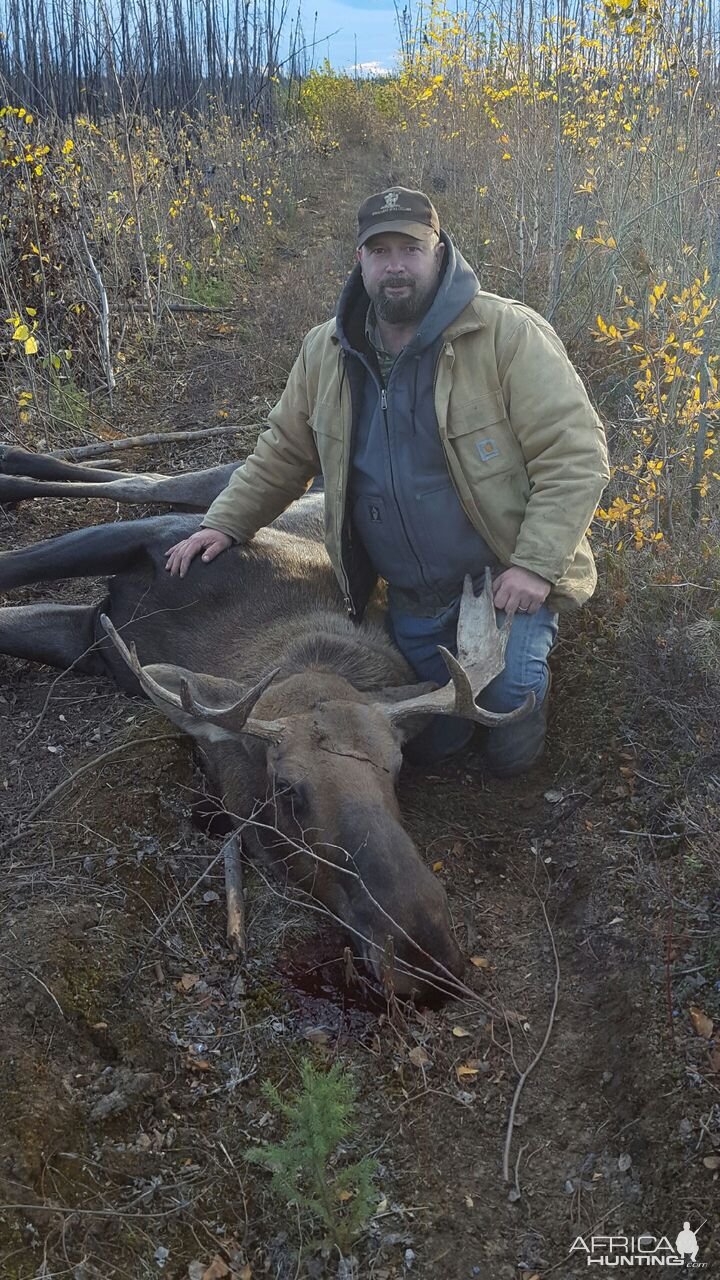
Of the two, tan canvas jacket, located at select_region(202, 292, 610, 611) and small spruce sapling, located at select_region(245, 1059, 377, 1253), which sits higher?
tan canvas jacket, located at select_region(202, 292, 610, 611)

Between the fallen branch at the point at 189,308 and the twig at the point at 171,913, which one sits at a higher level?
the fallen branch at the point at 189,308

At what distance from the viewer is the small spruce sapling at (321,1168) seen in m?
2.57

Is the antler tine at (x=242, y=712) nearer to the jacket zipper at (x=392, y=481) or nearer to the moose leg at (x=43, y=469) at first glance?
the jacket zipper at (x=392, y=481)

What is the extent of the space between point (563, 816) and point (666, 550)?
4.50ft

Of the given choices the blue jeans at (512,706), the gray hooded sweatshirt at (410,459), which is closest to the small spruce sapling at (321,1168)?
the blue jeans at (512,706)

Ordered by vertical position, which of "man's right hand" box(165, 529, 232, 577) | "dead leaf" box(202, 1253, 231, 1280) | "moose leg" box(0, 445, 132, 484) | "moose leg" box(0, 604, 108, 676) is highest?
"moose leg" box(0, 445, 132, 484)

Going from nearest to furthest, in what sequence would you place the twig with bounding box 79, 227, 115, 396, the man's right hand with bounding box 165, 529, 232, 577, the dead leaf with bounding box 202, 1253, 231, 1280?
the dead leaf with bounding box 202, 1253, 231, 1280, the man's right hand with bounding box 165, 529, 232, 577, the twig with bounding box 79, 227, 115, 396

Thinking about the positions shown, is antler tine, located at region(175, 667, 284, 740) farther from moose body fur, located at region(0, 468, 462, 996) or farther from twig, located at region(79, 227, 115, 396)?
twig, located at region(79, 227, 115, 396)

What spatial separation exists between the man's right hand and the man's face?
4.22 ft

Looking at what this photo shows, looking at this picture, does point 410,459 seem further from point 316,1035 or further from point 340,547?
point 316,1035

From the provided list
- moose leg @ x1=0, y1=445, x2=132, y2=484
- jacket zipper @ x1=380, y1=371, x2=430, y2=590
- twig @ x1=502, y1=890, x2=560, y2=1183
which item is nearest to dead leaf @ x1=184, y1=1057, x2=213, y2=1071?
twig @ x1=502, y1=890, x2=560, y2=1183

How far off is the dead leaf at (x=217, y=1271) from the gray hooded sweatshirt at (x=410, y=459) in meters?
2.73

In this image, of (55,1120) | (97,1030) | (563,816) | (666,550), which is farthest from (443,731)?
(55,1120)

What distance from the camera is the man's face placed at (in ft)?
14.1
